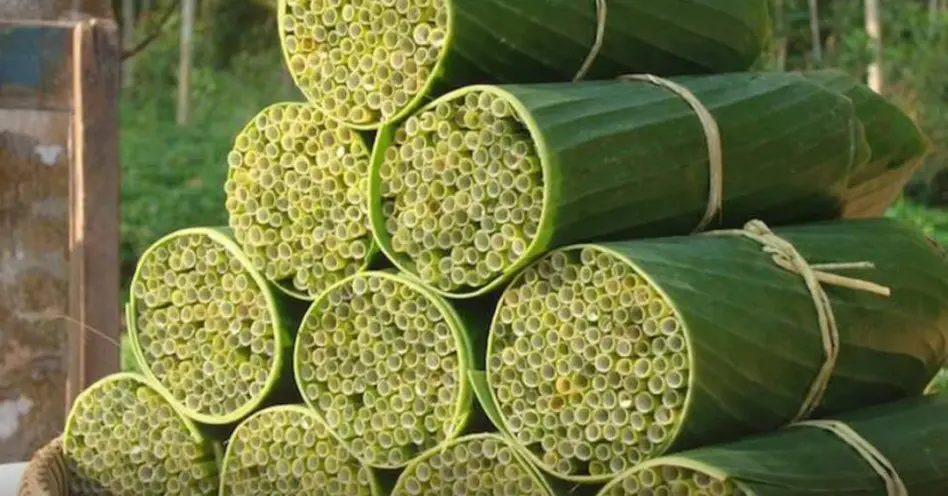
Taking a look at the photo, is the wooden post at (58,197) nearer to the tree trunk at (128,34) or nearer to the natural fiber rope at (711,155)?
the natural fiber rope at (711,155)

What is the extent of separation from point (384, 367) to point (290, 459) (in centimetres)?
18

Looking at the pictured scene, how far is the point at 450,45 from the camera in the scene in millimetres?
1389

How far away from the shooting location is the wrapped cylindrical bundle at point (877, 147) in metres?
Result: 1.74

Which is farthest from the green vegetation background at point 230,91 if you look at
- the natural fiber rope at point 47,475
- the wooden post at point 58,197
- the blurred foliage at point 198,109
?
the natural fiber rope at point 47,475

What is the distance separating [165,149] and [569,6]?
6949 millimetres

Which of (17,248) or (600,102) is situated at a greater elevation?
(600,102)

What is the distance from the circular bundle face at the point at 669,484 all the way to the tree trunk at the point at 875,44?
7.09 meters

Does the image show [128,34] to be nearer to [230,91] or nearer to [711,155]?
[230,91]

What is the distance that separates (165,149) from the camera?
8117 mm

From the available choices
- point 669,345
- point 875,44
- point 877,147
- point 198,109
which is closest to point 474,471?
point 669,345

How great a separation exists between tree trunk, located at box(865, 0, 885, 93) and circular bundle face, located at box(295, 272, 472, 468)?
699cm

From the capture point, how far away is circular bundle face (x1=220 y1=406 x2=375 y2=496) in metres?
1.48

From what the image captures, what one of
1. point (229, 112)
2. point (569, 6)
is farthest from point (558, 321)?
point (229, 112)

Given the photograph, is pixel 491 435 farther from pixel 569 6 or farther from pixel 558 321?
pixel 569 6
